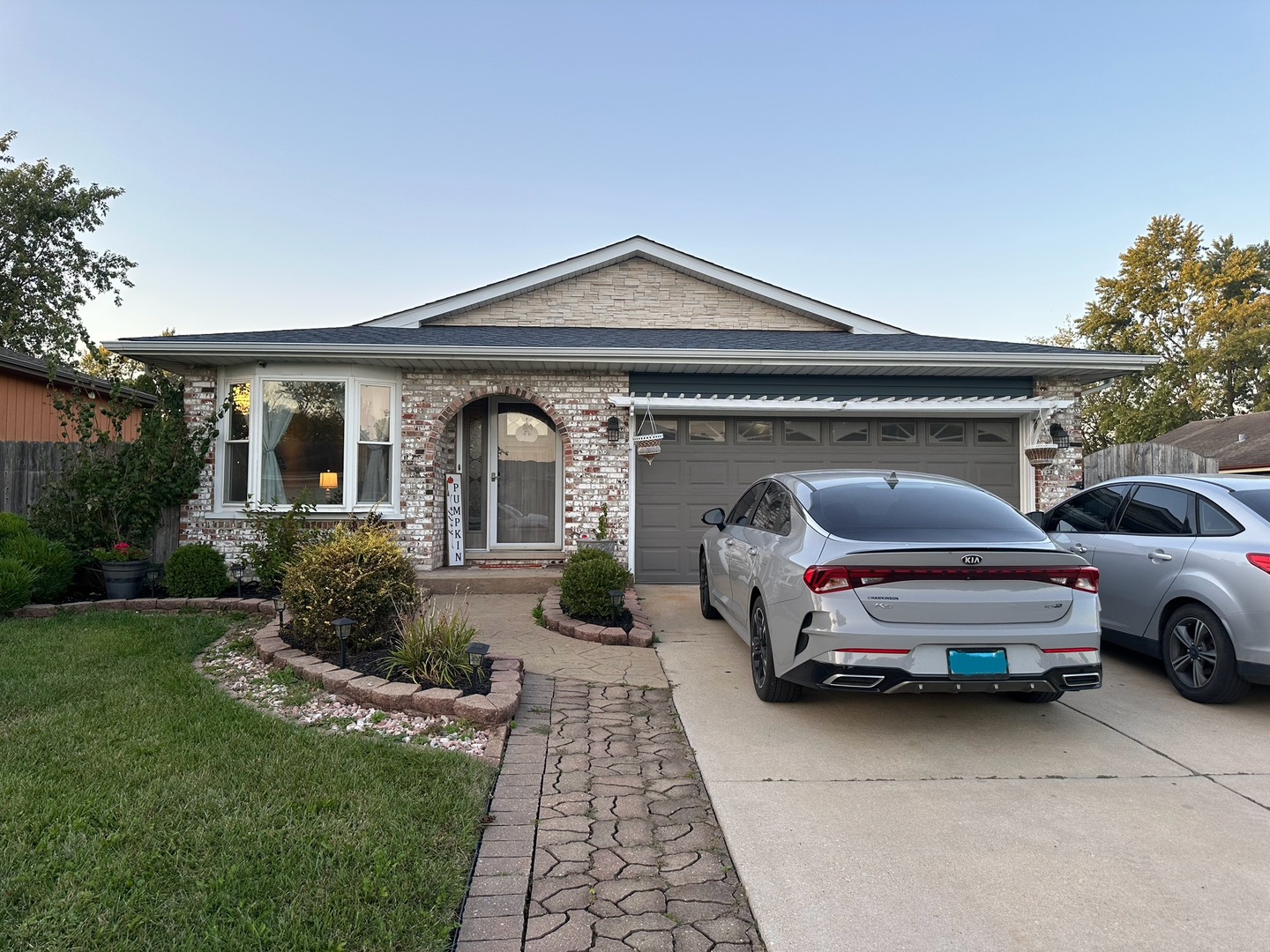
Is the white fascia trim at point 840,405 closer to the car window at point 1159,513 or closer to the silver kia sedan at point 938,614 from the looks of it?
the car window at point 1159,513

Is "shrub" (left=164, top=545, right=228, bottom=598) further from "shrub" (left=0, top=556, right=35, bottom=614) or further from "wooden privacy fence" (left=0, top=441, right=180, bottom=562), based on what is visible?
"wooden privacy fence" (left=0, top=441, right=180, bottom=562)

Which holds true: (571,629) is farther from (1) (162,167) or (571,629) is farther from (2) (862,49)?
(1) (162,167)

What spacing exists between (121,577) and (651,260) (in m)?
9.00

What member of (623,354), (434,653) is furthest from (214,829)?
(623,354)

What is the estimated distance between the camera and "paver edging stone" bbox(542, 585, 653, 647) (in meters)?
6.06

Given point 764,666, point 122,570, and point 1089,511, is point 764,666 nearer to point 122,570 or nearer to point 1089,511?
point 1089,511

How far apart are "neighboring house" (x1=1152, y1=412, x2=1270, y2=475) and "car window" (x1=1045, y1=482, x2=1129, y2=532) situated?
18179mm

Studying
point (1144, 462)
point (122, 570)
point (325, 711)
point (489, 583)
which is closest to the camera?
point (325, 711)

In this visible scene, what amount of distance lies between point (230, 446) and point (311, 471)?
109 cm

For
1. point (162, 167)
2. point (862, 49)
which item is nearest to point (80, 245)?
point (162, 167)

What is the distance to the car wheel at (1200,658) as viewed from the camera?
4.34 metres

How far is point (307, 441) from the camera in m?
9.05

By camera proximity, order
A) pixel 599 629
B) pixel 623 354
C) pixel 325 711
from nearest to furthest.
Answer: pixel 325 711, pixel 599 629, pixel 623 354

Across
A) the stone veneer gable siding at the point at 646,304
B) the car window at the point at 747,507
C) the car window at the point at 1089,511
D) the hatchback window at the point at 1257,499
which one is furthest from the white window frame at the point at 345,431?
the hatchback window at the point at 1257,499
